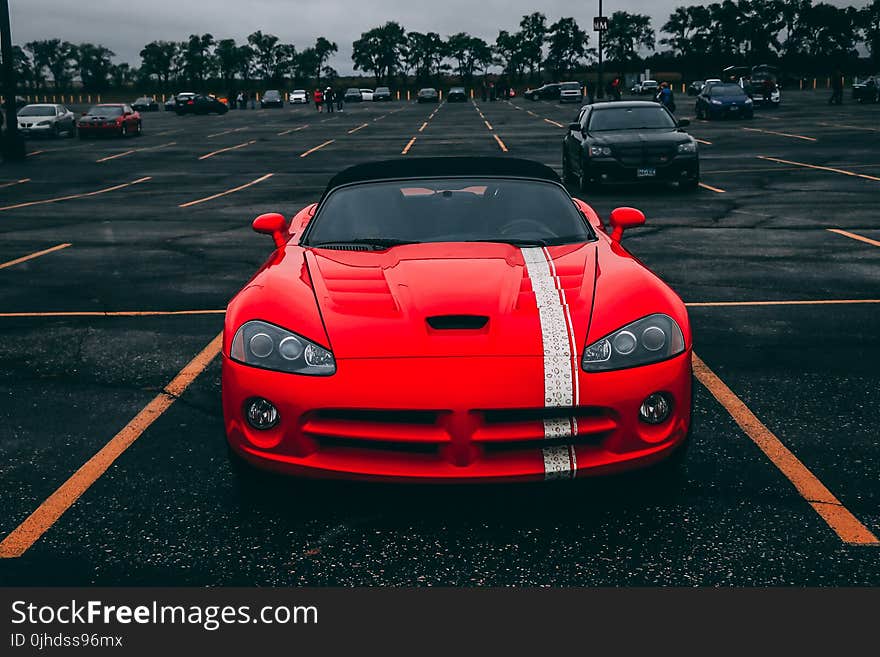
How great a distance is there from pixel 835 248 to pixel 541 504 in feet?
26.1

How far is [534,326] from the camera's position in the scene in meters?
3.73

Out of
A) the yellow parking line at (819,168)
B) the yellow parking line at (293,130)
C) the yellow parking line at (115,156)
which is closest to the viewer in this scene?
the yellow parking line at (819,168)

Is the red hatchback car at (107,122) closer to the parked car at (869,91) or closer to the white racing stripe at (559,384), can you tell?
the white racing stripe at (559,384)

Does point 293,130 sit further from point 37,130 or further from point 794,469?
point 794,469

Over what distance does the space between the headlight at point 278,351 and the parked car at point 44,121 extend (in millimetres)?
38244

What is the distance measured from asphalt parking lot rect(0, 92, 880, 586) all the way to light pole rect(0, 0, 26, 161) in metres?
16.3

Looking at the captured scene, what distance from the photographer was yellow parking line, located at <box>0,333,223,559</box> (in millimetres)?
3750

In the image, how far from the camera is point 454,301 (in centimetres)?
390

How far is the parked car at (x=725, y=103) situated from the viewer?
41.5 m

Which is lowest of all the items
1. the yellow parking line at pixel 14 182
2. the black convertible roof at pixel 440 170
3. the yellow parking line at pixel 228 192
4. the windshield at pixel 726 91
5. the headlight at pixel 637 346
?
the yellow parking line at pixel 228 192

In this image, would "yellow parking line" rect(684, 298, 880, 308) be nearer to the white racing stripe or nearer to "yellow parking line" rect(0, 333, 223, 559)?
"yellow parking line" rect(0, 333, 223, 559)

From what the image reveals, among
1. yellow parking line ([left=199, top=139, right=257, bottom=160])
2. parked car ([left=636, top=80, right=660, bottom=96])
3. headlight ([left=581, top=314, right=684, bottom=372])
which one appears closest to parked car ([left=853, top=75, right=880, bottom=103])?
parked car ([left=636, top=80, right=660, bottom=96])

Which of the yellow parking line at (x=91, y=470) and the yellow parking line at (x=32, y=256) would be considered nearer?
the yellow parking line at (x=91, y=470)

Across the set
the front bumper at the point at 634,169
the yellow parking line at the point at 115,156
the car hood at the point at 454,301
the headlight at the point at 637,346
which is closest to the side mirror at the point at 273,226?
the car hood at the point at 454,301
